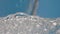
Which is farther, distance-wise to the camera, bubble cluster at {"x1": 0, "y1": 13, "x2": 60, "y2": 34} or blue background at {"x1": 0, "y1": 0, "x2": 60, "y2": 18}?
blue background at {"x1": 0, "y1": 0, "x2": 60, "y2": 18}

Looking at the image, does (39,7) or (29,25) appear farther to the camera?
(39,7)

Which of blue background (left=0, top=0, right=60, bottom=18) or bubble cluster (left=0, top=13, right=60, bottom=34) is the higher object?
blue background (left=0, top=0, right=60, bottom=18)

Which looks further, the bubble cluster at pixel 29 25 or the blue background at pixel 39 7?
the blue background at pixel 39 7

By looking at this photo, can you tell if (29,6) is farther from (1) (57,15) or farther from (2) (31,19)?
(1) (57,15)

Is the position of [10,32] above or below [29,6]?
below

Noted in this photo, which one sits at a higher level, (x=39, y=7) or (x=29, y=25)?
(x=39, y=7)

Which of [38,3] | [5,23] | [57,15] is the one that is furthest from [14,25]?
[57,15]

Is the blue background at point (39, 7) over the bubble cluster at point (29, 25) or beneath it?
over

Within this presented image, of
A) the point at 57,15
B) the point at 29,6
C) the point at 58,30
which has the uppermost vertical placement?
the point at 29,6
